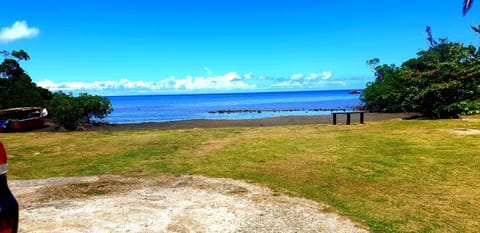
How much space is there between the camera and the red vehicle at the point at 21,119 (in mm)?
29531

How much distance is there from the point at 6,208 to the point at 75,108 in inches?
1335

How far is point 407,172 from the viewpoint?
30.9ft

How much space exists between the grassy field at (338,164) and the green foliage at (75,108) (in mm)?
15086

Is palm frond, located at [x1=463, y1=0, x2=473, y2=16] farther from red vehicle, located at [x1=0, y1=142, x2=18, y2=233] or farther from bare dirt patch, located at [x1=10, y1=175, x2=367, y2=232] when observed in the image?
red vehicle, located at [x1=0, y1=142, x2=18, y2=233]

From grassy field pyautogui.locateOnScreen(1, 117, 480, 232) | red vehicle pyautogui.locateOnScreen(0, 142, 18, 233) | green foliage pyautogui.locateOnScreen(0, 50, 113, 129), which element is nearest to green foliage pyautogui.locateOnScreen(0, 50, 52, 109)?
green foliage pyautogui.locateOnScreen(0, 50, 113, 129)

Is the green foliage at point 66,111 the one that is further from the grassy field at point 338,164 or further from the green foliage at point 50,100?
the grassy field at point 338,164

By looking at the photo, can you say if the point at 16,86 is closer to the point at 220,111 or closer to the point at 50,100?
the point at 50,100

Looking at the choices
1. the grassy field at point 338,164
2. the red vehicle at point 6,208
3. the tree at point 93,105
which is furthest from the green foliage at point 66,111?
the red vehicle at point 6,208

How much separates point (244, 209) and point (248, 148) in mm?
7530

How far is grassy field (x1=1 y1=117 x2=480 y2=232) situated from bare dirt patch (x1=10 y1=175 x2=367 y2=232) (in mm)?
719

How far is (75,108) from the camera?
109 ft

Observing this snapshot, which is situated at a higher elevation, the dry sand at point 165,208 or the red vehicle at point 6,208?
the red vehicle at point 6,208

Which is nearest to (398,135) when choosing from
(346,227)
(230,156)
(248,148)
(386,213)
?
(248,148)

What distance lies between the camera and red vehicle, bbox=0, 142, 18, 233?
7.66 ft
